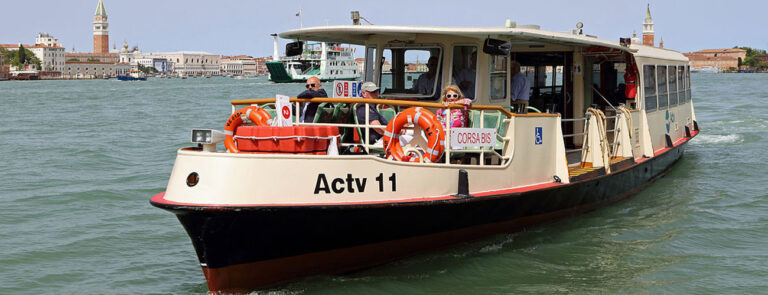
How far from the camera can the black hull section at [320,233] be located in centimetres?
761

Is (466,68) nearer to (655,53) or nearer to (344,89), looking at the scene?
(344,89)

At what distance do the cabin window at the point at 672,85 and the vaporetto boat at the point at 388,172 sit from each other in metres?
3.68

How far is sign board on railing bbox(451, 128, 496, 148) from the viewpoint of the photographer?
28.4 feet

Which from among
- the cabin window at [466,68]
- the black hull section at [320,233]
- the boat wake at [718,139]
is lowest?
the black hull section at [320,233]

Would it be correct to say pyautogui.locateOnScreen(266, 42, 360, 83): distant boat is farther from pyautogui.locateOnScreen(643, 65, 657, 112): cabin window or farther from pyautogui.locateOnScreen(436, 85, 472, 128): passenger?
pyautogui.locateOnScreen(436, 85, 472, 128): passenger

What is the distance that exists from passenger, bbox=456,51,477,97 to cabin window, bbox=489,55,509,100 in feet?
0.75

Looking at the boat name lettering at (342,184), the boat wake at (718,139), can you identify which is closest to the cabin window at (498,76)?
the boat name lettering at (342,184)

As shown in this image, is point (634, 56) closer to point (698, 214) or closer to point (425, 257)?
point (698, 214)

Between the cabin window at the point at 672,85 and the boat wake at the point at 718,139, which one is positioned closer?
the cabin window at the point at 672,85

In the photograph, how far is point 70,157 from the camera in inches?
811

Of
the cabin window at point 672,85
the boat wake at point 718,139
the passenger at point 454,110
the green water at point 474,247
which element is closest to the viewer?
the green water at point 474,247

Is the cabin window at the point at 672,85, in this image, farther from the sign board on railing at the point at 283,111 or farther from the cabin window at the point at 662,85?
the sign board on railing at the point at 283,111

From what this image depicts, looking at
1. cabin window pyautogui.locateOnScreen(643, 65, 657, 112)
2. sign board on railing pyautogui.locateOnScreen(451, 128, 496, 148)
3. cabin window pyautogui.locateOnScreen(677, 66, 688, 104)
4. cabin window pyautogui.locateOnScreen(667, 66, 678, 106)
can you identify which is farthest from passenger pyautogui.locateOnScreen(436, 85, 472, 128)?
cabin window pyautogui.locateOnScreen(677, 66, 688, 104)

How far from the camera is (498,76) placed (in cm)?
1034
